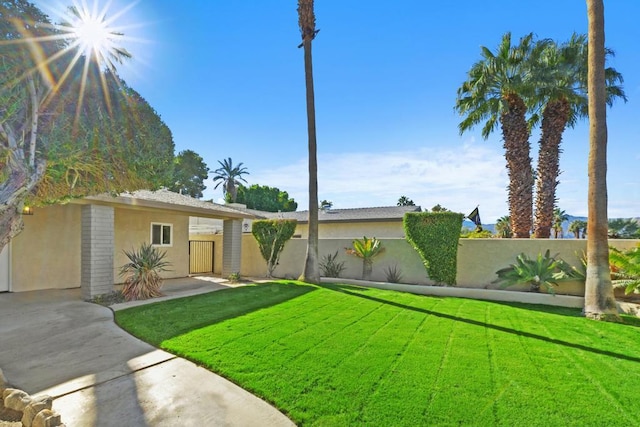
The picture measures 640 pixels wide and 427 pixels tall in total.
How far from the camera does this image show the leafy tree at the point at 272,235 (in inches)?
538

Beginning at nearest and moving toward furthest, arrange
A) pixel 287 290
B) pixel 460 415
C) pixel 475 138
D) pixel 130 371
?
pixel 460 415 < pixel 130 371 < pixel 287 290 < pixel 475 138

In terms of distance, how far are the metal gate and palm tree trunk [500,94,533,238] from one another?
14.6 meters

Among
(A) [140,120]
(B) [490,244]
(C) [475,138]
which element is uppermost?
(C) [475,138]

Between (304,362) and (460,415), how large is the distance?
6.86 ft

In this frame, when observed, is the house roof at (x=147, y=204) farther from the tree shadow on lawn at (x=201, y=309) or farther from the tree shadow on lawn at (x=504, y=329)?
the tree shadow on lawn at (x=504, y=329)

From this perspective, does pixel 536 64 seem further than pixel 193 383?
Yes

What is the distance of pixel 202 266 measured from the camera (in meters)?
16.2

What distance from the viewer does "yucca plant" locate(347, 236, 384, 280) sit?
12547 mm

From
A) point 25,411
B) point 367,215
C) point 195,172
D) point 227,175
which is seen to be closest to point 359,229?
point 367,215

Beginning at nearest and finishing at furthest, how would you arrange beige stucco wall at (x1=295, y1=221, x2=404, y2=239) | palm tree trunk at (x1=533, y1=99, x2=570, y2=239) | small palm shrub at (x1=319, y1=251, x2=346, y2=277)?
palm tree trunk at (x1=533, y1=99, x2=570, y2=239) → small palm shrub at (x1=319, y1=251, x2=346, y2=277) → beige stucco wall at (x1=295, y1=221, x2=404, y2=239)

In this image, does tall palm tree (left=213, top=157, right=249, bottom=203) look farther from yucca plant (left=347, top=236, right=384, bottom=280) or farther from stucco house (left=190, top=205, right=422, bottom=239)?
yucca plant (left=347, top=236, right=384, bottom=280)

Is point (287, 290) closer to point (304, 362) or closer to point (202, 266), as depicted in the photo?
point (304, 362)

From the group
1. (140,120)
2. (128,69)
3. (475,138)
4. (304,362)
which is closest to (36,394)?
(304,362)

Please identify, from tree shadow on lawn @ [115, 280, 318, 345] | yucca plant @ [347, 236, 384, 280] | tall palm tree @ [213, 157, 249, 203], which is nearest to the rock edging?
tree shadow on lawn @ [115, 280, 318, 345]
